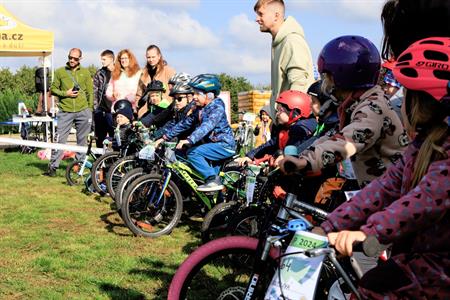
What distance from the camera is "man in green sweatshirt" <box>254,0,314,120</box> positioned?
5.12m

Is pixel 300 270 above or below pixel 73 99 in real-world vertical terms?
below

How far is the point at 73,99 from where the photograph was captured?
10.1 meters

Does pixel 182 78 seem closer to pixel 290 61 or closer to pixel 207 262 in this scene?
pixel 290 61

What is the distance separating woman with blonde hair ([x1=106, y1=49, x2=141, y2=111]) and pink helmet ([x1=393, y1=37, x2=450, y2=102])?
7.30 metres

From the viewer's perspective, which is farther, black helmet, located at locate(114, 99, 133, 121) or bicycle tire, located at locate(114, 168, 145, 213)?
black helmet, located at locate(114, 99, 133, 121)

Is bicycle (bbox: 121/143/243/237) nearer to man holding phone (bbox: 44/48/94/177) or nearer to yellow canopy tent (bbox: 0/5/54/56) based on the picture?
man holding phone (bbox: 44/48/94/177)

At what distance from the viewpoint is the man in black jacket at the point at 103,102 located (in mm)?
9430

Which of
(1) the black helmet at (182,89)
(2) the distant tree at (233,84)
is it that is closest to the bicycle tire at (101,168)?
(1) the black helmet at (182,89)

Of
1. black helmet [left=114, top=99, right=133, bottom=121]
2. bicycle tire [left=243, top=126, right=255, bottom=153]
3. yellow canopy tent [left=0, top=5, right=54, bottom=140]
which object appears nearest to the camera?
black helmet [left=114, top=99, right=133, bottom=121]

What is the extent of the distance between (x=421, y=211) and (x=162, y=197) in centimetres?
440

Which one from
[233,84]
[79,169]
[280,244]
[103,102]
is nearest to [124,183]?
[103,102]

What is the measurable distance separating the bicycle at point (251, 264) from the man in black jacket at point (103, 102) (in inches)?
266

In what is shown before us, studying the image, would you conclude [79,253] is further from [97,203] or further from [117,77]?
[117,77]

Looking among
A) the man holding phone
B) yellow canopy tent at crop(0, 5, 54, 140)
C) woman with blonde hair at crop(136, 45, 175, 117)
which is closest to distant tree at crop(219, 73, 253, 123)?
yellow canopy tent at crop(0, 5, 54, 140)
